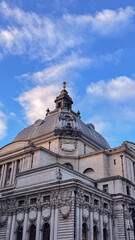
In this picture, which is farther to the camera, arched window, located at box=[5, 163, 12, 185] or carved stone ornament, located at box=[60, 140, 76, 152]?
carved stone ornament, located at box=[60, 140, 76, 152]

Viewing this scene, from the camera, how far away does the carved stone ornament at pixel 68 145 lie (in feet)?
200

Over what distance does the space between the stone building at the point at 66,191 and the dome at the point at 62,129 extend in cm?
32

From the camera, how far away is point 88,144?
216ft

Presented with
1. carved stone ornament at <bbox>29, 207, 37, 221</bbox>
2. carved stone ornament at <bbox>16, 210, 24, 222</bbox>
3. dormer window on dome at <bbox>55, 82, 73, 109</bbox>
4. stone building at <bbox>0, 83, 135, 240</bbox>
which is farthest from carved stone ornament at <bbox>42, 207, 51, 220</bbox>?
dormer window on dome at <bbox>55, 82, 73, 109</bbox>

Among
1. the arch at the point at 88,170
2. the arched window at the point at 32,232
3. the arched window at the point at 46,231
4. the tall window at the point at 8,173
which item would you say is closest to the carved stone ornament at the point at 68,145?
the arch at the point at 88,170

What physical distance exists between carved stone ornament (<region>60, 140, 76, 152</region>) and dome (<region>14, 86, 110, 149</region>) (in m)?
2.21

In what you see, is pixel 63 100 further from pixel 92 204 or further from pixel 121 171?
pixel 92 204

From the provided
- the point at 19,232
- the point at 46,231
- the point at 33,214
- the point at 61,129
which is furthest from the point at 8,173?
the point at 46,231

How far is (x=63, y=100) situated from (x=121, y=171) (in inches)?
1480

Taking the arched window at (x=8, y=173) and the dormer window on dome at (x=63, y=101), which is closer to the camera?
the arched window at (x=8, y=173)

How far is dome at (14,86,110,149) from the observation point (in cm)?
6500

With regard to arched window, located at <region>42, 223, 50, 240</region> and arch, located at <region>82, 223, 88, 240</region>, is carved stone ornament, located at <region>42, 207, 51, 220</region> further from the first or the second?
arch, located at <region>82, 223, 88, 240</region>

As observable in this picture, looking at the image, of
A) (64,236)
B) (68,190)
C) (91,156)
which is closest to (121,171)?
(91,156)

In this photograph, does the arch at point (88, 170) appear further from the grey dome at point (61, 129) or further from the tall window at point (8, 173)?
the tall window at point (8, 173)
